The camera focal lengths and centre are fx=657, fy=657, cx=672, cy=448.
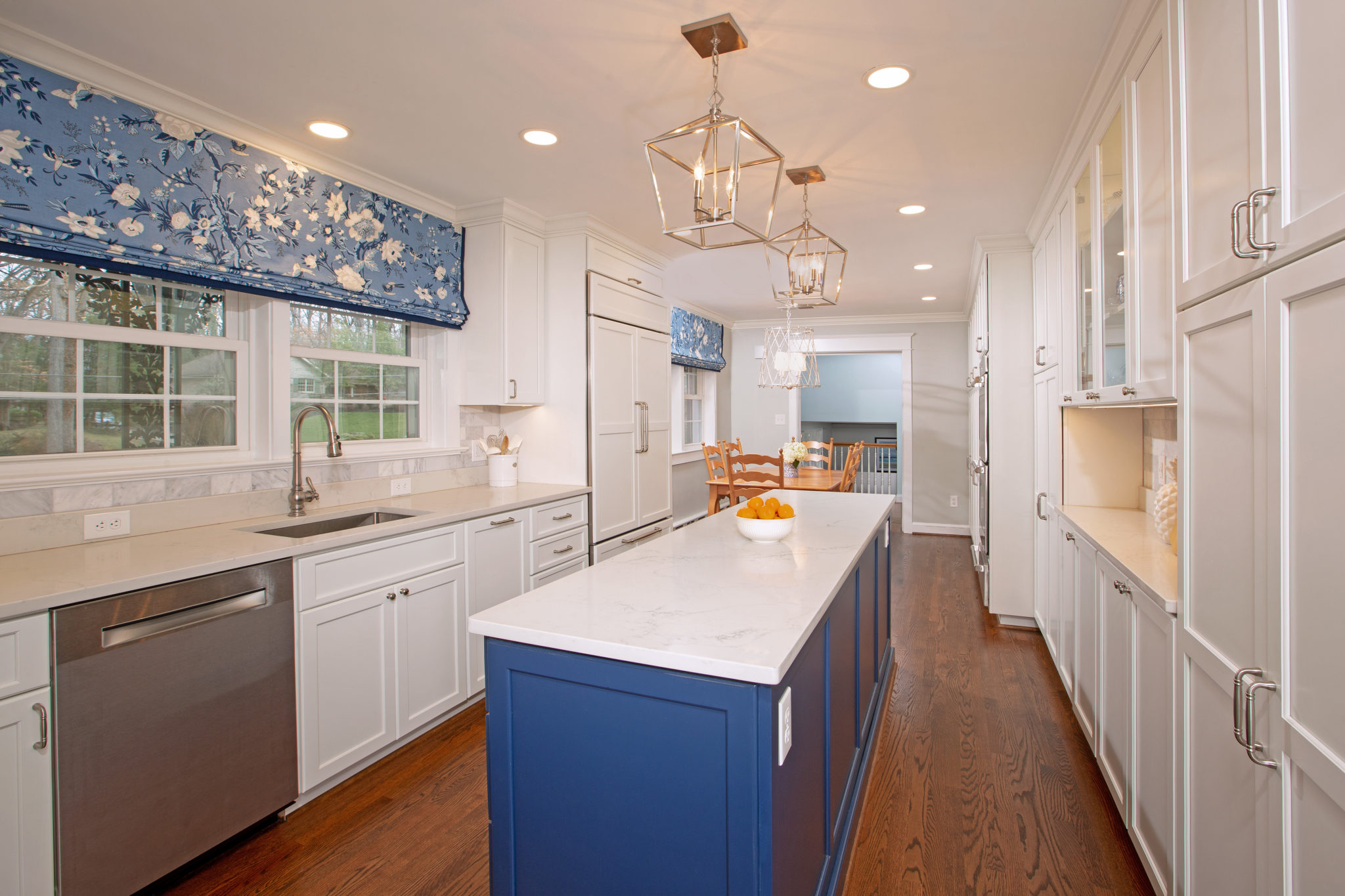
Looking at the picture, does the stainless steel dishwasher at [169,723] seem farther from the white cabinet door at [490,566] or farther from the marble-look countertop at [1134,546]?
the marble-look countertop at [1134,546]

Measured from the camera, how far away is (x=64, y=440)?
2168mm

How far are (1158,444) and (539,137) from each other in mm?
2793

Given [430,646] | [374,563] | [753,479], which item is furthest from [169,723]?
[753,479]

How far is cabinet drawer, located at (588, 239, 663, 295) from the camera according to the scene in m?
3.78

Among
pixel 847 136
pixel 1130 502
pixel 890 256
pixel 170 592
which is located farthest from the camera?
pixel 890 256

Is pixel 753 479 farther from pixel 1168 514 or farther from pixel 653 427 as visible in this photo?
pixel 1168 514

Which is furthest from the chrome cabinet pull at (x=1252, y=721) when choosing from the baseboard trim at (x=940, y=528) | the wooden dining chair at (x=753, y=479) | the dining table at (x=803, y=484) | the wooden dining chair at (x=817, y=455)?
the baseboard trim at (x=940, y=528)

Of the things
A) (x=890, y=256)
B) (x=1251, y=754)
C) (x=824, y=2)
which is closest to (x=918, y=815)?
(x=1251, y=754)

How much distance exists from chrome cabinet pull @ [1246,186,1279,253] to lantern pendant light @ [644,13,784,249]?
2.83ft

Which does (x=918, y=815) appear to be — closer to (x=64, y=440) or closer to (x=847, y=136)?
(x=847, y=136)

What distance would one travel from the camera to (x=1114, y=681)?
2021 mm

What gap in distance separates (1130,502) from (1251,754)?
2.22 meters

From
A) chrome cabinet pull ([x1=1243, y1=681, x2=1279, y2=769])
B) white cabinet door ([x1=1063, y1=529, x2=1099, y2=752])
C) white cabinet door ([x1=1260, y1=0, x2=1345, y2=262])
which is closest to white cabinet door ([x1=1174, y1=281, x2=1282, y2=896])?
chrome cabinet pull ([x1=1243, y1=681, x2=1279, y2=769])

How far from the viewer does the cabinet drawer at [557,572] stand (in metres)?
3.23
